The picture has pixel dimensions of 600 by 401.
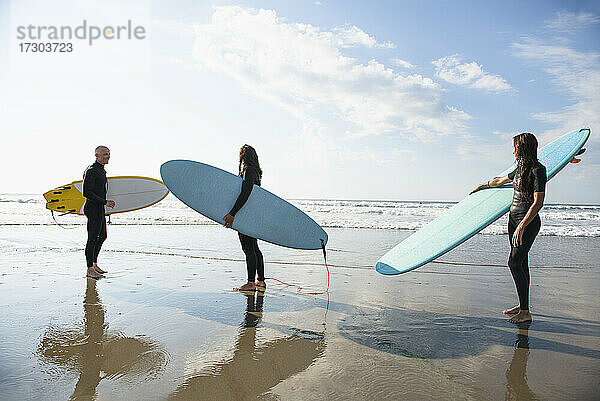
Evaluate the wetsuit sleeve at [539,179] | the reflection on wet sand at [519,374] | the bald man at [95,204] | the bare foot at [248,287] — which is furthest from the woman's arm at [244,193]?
the reflection on wet sand at [519,374]

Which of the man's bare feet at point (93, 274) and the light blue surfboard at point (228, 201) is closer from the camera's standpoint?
the light blue surfboard at point (228, 201)

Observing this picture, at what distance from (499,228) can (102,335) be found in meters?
10.4

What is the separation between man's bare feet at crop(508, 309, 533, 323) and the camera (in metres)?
3.09

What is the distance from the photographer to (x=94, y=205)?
4.72 meters

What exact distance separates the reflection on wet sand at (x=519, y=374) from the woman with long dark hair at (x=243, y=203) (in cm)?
231

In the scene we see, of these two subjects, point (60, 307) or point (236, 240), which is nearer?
point (60, 307)

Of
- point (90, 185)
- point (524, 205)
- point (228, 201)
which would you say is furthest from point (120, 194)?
point (524, 205)

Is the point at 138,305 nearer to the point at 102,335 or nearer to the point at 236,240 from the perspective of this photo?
the point at 102,335

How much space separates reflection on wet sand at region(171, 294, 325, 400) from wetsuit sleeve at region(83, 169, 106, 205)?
2.77 metres

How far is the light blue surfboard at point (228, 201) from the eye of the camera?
162 inches

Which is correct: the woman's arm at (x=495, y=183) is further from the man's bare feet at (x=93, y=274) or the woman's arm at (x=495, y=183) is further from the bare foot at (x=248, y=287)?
the man's bare feet at (x=93, y=274)

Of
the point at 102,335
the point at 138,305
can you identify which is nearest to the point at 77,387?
the point at 102,335

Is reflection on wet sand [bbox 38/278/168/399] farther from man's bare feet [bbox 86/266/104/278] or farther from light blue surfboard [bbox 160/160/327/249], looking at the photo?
man's bare feet [bbox 86/266/104/278]

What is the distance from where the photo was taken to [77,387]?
1891mm
